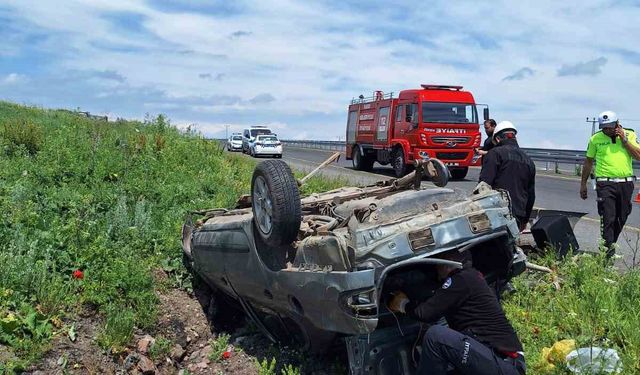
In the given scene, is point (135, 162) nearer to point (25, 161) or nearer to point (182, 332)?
point (25, 161)

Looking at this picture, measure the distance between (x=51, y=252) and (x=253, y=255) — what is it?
2.51m

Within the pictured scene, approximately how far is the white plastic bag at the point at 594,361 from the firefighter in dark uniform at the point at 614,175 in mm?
2767

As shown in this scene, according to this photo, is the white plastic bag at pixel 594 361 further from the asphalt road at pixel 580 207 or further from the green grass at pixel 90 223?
the green grass at pixel 90 223

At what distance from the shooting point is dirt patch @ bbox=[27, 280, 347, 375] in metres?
4.80

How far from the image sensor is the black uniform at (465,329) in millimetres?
3541

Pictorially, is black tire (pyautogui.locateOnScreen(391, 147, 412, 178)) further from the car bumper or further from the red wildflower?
the red wildflower

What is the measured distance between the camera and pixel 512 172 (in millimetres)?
6535

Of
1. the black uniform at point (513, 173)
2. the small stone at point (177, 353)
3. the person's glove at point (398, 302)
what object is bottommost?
the small stone at point (177, 353)

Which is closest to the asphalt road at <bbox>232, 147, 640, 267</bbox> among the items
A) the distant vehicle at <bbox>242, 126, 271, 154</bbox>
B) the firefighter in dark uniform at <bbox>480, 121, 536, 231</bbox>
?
the firefighter in dark uniform at <bbox>480, 121, 536, 231</bbox>

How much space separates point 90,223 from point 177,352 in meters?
1.97

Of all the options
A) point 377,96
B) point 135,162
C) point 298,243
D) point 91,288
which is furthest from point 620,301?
point 377,96

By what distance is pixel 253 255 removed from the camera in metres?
4.48

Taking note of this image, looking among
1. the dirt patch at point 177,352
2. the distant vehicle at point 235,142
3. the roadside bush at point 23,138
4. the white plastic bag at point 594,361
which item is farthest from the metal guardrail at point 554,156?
the dirt patch at point 177,352

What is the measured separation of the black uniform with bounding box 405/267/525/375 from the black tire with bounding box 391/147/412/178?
15518mm
